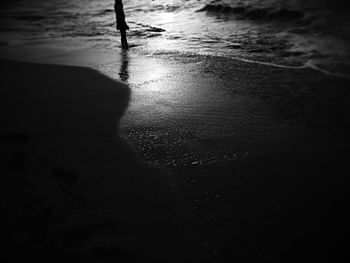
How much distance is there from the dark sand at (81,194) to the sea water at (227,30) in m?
4.05

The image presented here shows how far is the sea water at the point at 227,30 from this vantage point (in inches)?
251

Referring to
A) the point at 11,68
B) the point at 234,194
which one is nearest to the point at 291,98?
the point at 234,194

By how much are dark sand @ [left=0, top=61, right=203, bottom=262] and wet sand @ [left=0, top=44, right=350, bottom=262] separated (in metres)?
0.11

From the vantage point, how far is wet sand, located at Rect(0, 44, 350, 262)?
6.35 ft

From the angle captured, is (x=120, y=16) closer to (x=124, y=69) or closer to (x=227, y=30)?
(x=124, y=69)

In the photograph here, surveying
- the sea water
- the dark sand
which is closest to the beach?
the dark sand

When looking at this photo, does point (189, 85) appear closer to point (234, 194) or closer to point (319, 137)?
point (319, 137)

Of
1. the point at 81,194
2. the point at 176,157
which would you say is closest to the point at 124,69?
the point at 176,157

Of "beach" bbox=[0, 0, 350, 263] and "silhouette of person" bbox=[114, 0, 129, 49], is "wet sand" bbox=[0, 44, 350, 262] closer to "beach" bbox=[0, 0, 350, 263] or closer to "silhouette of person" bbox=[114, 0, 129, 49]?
"beach" bbox=[0, 0, 350, 263]

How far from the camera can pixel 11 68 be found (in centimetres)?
527

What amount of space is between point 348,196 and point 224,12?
11.8 metres

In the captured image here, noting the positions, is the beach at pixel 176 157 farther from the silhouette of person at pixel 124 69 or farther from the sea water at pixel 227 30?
the sea water at pixel 227 30

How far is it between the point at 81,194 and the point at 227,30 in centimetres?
819

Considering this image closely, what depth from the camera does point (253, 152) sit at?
2.77 metres
